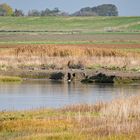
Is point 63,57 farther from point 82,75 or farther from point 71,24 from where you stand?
point 71,24

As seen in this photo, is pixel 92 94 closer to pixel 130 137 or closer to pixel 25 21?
pixel 130 137

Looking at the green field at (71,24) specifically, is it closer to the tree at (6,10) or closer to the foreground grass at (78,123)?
the tree at (6,10)

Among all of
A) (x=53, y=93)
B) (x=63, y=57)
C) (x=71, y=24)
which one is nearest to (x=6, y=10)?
(x=71, y=24)

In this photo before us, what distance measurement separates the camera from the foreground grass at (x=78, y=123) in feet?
58.0

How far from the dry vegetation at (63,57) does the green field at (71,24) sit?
74.0m

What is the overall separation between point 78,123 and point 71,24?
123 m

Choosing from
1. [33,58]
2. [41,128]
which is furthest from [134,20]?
[41,128]

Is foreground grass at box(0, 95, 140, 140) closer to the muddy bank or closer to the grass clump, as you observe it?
the grass clump

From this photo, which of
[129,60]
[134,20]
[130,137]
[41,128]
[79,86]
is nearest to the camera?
[130,137]

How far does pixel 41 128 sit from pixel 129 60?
3209 centimetres

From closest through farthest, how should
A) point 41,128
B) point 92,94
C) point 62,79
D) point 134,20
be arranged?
point 41,128 < point 92,94 < point 62,79 < point 134,20

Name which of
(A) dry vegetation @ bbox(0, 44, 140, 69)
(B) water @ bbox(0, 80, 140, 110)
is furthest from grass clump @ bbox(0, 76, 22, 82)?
(A) dry vegetation @ bbox(0, 44, 140, 69)

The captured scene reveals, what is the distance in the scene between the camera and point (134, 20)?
142375 millimetres

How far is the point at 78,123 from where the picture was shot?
1980 centimetres
